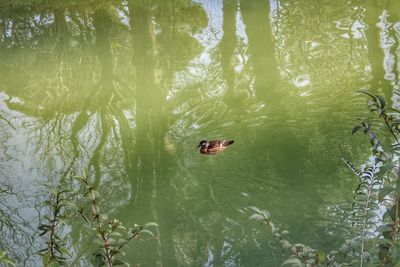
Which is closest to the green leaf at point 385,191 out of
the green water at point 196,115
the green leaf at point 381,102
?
the green leaf at point 381,102

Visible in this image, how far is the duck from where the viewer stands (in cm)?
415

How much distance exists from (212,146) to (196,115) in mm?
667

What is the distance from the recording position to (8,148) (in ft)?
16.0

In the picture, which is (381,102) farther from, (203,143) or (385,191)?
(203,143)

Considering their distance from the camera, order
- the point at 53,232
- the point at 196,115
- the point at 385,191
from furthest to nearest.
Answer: the point at 196,115 < the point at 53,232 < the point at 385,191

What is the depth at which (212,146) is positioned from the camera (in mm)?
4191

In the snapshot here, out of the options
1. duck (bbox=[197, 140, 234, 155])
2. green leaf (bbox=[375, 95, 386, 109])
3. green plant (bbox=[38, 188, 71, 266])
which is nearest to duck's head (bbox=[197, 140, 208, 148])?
duck (bbox=[197, 140, 234, 155])

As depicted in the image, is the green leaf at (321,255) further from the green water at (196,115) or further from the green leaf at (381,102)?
A: the green water at (196,115)

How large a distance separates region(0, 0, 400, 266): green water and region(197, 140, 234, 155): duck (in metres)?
0.05

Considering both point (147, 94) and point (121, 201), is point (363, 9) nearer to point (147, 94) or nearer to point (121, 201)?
point (147, 94)

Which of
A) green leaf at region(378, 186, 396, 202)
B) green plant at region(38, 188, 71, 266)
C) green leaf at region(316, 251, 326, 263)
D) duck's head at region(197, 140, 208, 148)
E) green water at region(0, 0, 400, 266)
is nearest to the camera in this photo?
green leaf at region(378, 186, 396, 202)

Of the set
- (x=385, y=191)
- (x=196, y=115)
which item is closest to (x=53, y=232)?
(x=385, y=191)

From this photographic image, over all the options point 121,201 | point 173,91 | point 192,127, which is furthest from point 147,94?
point 121,201

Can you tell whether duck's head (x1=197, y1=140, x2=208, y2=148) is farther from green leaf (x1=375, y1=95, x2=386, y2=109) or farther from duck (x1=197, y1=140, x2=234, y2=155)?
green leaf (x1=375, y1=95, x2=386, y2=109)
